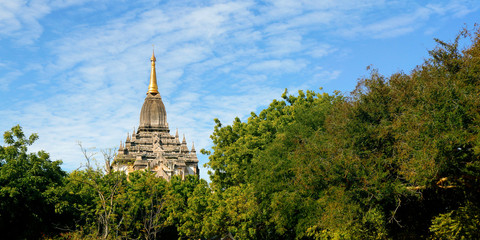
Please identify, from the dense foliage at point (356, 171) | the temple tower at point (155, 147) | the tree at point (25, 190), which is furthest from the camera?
the temple tower at point (155, 147)

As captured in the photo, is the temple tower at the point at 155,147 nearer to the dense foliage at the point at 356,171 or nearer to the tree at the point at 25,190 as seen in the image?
the tree at the point at 25,190

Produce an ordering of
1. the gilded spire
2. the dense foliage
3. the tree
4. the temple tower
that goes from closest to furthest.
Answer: the dense foliage → the tree → the temple tower → the gilded spire

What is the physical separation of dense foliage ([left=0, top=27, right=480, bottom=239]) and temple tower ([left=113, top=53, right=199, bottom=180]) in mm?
36108

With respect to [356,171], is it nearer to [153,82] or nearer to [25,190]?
[25,190]

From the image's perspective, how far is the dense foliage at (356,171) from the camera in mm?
19641

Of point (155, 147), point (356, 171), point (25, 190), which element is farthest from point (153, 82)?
point (356, 171)

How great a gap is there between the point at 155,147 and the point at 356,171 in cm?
5981

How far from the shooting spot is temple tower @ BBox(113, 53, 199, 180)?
7375cm

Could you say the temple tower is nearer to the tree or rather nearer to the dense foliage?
the tree

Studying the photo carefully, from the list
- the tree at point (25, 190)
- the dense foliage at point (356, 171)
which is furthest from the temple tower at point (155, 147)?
the dense foliage at point (356, 171)

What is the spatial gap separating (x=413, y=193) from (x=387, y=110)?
4159 millimetres

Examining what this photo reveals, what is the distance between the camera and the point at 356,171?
69.6 feet

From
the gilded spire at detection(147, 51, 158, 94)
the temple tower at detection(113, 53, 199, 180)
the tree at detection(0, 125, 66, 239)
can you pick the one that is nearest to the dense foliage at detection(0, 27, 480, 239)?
the tree at detection(0, 125, 66, 239)

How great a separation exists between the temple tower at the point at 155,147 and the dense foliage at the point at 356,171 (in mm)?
36108
